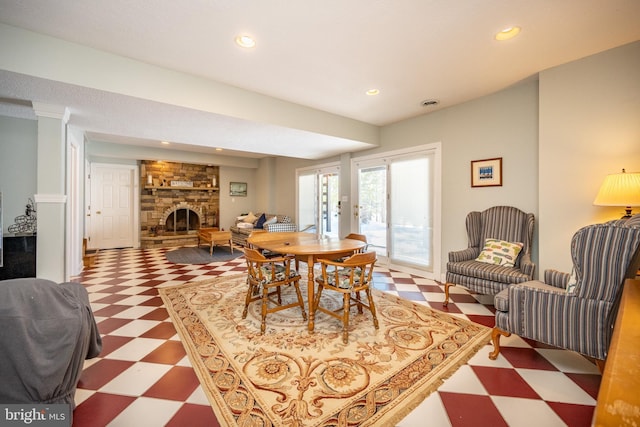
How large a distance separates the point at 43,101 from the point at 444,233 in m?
5.09

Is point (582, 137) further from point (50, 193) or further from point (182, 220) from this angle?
point (182, 220)

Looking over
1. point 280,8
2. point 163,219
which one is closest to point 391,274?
point 280,8

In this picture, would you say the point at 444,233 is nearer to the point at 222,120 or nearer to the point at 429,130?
the point at 429,130

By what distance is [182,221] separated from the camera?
7832 millimetres

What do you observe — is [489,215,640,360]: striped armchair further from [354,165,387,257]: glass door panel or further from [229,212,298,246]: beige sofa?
[229,212,298,246]: beige sofa

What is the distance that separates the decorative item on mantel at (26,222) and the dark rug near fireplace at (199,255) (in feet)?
6.92

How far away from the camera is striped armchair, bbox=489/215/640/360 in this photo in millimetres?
1513

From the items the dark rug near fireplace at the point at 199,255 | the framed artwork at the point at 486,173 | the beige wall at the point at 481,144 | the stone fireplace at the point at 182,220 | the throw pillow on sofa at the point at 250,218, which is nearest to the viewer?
the beige wall at the point at 481,144

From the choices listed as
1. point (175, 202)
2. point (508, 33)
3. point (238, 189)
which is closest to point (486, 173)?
point (508, 33)

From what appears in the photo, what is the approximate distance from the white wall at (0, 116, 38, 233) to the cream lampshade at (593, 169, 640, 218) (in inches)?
252

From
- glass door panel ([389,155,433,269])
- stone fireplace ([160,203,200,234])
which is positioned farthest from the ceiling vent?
stone fireplace ([160,203,200,234])

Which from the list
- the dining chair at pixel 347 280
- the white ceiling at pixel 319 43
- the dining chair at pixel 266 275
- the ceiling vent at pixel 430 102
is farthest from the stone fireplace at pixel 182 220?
the ceiling vent at pixel 430 102

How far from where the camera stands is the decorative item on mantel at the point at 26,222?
3.41 meters

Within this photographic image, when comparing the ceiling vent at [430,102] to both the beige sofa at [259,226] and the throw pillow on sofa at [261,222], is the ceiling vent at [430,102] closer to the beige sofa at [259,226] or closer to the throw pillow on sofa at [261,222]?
the beige sofa at [259,226]
